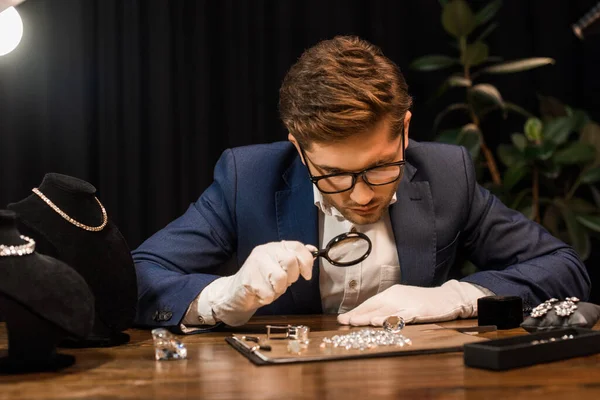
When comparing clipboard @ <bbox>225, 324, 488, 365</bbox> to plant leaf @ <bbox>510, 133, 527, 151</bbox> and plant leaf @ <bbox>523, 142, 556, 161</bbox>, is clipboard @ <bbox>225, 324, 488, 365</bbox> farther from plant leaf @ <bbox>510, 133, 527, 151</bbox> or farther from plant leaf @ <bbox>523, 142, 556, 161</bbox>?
plant leaf @ <bbox>510, 133, 527, 151</bbox>

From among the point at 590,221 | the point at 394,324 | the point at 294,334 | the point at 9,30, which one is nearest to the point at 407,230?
the point at 394,324

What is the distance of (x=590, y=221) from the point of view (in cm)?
362

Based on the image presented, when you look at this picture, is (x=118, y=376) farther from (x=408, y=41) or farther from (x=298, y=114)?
(x=408, y=41)

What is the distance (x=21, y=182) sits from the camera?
11.6 ft

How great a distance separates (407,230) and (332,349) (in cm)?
78

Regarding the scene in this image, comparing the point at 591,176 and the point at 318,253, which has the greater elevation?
the point at 591,176

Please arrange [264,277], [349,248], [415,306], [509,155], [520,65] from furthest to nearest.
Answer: [509,155]
[520,65]
[349,248]
[415,306]
[264,277]

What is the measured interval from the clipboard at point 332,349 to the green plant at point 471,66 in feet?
7.74

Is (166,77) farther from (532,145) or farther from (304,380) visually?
(304,380)

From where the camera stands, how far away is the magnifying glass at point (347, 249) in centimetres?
166

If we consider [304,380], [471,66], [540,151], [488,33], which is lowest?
[304,380]

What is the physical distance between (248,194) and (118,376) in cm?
98

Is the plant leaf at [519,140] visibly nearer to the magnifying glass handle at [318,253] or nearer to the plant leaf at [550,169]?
the plant leaf at [550,169]

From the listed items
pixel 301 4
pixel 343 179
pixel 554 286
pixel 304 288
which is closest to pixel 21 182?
pixel 301 4
